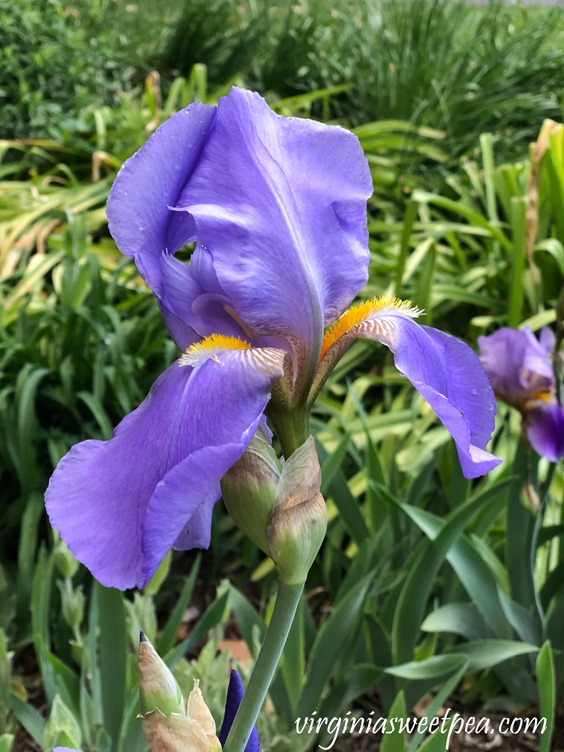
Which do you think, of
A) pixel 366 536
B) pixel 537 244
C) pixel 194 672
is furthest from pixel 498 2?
pixel 194 672

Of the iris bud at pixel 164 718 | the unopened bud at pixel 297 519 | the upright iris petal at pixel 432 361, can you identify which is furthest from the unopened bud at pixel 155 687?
the upright iris petal at pixel 432 361

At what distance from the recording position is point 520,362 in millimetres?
1300

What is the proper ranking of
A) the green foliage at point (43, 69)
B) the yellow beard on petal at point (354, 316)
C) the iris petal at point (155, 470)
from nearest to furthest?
the iris petal at point (155, 470), the yellow beard on petal at point (354, 316), the green foliage at point (43, 69)

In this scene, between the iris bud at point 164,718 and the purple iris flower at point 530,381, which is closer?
the iris bud at point 164,718

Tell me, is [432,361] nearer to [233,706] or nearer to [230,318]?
[230,318]

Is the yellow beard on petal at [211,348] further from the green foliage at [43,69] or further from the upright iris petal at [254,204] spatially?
the green foliage at [43,69]

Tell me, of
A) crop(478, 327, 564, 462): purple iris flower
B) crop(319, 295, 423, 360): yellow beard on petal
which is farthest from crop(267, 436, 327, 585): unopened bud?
crop(478, 327, 564, 462): purple iris flower

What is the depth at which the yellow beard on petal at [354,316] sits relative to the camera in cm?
54

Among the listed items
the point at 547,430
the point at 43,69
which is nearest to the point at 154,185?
the point at 547,430

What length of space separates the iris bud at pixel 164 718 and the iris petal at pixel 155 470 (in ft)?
0.28

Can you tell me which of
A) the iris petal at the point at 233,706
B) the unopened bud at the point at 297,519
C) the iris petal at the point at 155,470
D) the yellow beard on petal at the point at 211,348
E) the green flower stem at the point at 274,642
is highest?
the yellow beard on petal at the point at 211,348

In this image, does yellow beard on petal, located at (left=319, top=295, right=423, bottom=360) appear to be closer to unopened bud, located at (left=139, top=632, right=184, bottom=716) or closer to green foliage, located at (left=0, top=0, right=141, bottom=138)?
unopened bud, located at (left=139, top=632, right=184, bottom=716)

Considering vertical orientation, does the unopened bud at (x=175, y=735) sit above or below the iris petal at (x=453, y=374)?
below

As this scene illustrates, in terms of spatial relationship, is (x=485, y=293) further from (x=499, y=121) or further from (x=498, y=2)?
(x=498, y=2)
